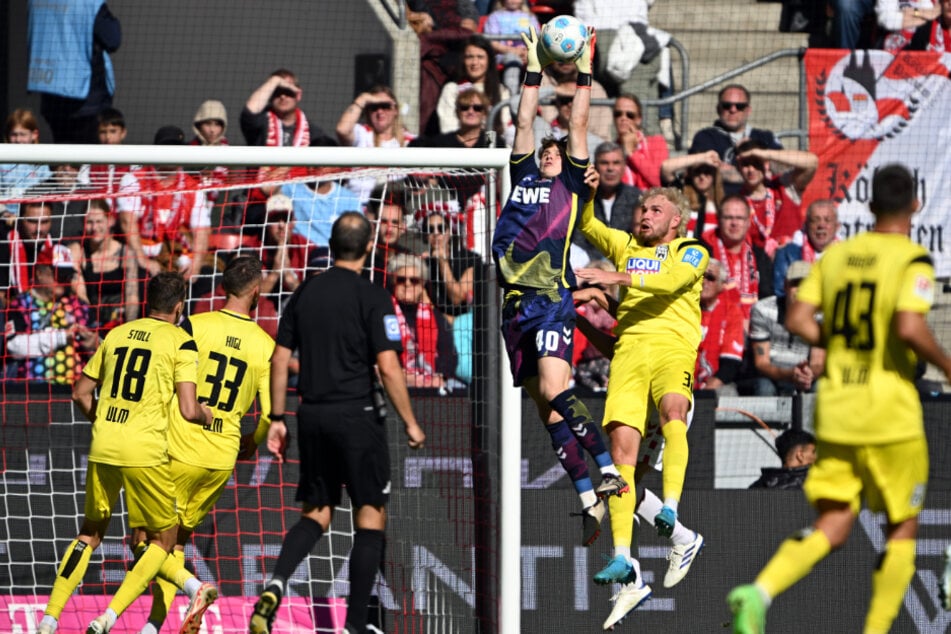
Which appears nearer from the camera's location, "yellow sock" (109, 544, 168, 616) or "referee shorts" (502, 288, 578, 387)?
"referee shorts" (502, 288, 578, 387)

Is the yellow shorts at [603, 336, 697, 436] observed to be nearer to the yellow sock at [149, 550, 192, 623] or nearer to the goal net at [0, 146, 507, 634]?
the goal net at [0, 146, 507, 634]

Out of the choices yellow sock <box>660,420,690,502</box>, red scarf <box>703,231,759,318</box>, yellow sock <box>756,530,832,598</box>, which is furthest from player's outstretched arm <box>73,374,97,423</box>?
red scarf <box>703,231,759,318</box>

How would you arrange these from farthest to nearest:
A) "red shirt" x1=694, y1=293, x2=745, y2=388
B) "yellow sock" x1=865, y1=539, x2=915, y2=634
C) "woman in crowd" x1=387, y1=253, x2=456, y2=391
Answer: "red shirt" x1=694, y1=293, x2=745, y2=388, "woman in crowd" x1=387, y1=253, x2=456, y2=391, "yellow sock" x1=865, y1=539, x2=915, y2=634

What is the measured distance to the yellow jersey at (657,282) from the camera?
838cm

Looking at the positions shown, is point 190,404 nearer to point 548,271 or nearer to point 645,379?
point 548,271

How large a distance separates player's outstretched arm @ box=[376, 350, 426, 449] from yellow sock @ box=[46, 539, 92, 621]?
235 centimetres

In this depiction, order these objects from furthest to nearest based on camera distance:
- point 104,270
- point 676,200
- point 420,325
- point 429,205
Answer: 1. point 104,270
2. point 429,205
3. point 420,325
4. point 676,200

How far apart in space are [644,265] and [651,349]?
0.53 meters

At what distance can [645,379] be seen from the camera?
862cm

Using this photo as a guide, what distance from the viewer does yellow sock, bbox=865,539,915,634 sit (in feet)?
21.1

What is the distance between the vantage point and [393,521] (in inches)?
383

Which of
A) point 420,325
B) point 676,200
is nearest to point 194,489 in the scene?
point 420,325

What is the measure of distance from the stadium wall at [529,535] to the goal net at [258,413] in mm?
15

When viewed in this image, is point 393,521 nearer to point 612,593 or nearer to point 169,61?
point 612,593
